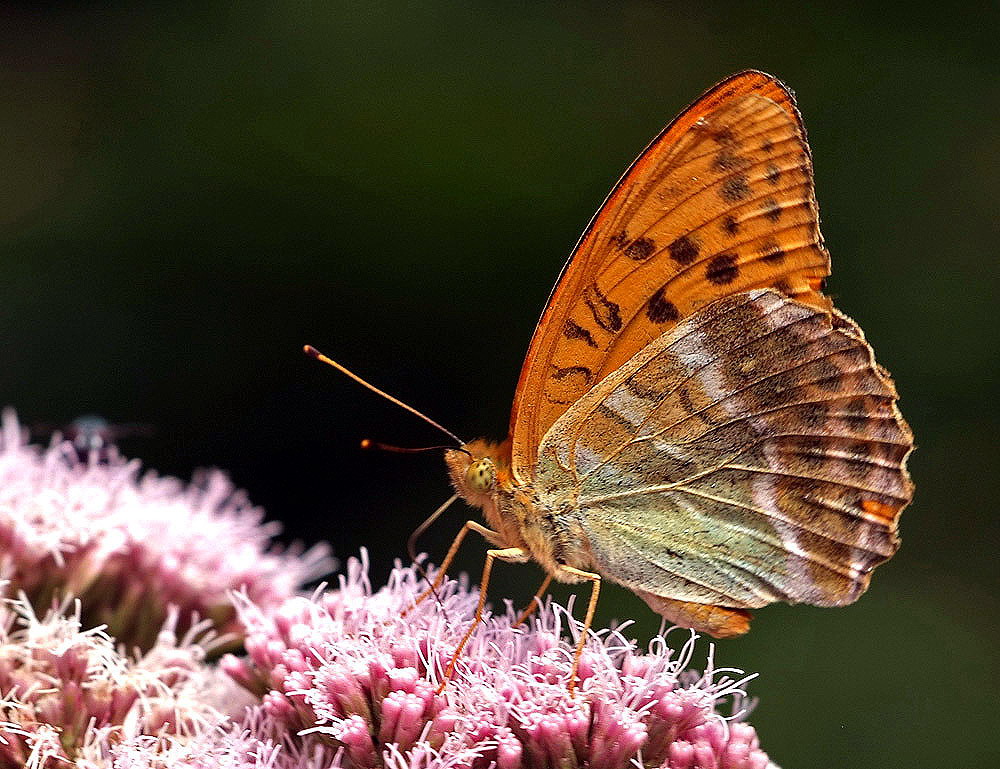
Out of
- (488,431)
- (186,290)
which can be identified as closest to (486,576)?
(488,431)

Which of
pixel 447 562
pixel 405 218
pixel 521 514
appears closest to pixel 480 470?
pixel 521 514

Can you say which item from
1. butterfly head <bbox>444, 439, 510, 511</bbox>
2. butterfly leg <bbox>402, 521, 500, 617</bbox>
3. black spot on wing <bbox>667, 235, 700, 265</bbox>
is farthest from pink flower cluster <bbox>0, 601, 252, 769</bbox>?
black spot on wing <bbox>667, 235, 700, 265</bbox>

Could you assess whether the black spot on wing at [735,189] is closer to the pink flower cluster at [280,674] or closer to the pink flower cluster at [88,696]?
the pink flower cluster at [280,674]

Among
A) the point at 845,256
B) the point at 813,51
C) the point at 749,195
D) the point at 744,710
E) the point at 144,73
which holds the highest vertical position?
the point at 813,51

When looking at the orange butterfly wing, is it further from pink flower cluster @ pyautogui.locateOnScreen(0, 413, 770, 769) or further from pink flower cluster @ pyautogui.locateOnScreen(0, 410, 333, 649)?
pink flower cluster @ pyautogui.locateOnScreen(0, 410, 333, 649)

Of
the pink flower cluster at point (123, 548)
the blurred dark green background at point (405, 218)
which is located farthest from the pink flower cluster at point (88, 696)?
the blurred dark green background at point (405, 218)

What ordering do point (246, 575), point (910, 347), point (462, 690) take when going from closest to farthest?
point (462, 690) < point (246, 575) < point (910, 347)

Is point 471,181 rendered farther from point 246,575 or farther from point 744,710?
point 744,710
